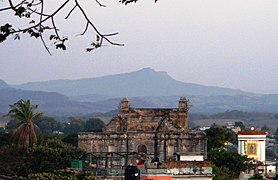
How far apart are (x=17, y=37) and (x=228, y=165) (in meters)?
63.4

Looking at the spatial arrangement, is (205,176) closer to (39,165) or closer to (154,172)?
(154,172)

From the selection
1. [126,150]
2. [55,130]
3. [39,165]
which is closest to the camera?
[39,165]

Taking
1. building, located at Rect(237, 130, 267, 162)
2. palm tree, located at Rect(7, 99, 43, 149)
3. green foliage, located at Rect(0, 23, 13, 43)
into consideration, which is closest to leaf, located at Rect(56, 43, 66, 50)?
green foliage, located at Rect(0, 23, 13, 43)

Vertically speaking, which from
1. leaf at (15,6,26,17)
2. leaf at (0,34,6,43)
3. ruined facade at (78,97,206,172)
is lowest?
leaf at (0,34,6,43)

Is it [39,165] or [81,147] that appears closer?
[39,165]

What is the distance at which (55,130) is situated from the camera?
174500 mm

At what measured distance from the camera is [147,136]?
71.7 metres

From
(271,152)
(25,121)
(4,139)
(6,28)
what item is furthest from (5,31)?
(271,152)

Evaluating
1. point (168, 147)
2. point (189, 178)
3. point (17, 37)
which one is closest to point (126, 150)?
point (168, 147)

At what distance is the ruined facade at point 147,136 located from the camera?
230 feet

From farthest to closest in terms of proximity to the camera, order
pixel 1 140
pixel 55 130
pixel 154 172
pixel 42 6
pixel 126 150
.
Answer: pixel 55 130, pixel 1 140, pixel 126 150, pixel 154 172, pixel 42 6

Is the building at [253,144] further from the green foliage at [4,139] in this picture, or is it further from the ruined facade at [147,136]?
the green foliage at [4,139]

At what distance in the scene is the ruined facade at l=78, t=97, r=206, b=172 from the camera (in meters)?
70.2

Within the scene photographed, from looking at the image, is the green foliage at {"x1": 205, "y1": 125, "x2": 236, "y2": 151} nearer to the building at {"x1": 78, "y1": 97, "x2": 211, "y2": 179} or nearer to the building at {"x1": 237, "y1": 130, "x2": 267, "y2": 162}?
the building at {"x1": 237, "y1": 130, "x2": 267, "y2": 162}
